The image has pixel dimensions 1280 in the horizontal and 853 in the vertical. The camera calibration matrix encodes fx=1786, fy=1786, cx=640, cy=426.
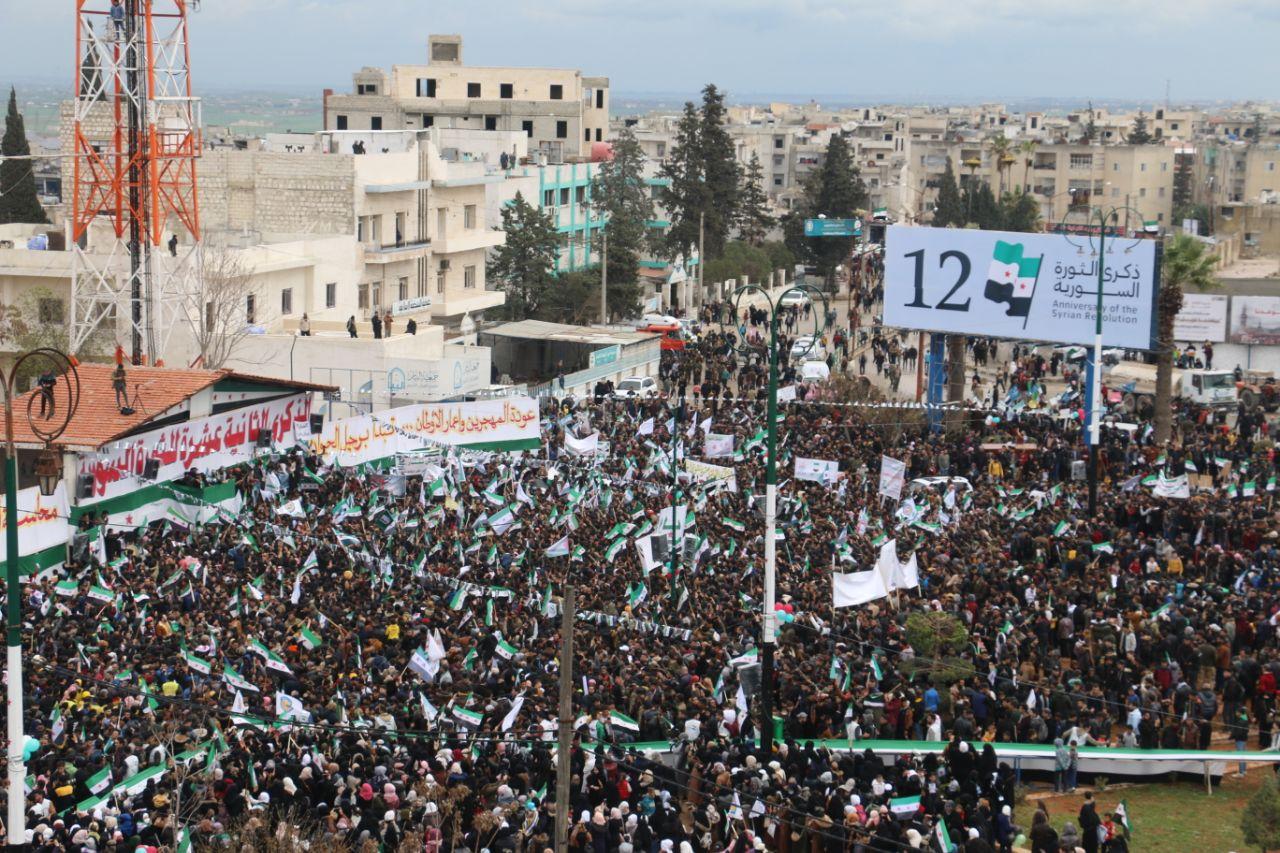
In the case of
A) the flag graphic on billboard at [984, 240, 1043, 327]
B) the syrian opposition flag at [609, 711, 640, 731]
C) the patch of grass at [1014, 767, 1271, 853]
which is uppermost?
Result: the flag graphic on billboard at [984, 240, 1043, 327]

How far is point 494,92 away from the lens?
86.5 meters

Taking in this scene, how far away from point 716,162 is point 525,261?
15121 mm

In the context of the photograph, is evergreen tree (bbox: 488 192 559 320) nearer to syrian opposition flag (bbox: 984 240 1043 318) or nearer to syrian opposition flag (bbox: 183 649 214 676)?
syrian opposition flag (bbox: 984 240 1043 318)

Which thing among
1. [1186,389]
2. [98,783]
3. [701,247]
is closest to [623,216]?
[701,247]

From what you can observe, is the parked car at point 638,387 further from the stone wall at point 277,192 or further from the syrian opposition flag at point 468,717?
the syrian opposition flag at point 468,717

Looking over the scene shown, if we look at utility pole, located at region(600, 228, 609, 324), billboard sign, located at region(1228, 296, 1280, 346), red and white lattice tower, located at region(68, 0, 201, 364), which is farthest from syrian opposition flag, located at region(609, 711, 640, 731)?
utility pole, located at region(600, 228, 609, 324)

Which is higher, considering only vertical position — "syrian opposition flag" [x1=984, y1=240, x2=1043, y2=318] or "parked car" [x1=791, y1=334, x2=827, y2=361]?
"syrian opposition flag" [x1=984, y1=240, x2=1043, y2=318]

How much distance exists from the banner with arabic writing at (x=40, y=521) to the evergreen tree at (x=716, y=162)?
160 ft

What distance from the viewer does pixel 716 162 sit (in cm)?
7269

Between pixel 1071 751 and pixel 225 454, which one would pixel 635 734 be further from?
pixel 225 454

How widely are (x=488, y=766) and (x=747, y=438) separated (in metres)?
→ 17.6

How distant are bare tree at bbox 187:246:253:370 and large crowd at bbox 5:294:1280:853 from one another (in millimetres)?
10016

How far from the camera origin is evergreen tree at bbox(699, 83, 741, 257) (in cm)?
7219

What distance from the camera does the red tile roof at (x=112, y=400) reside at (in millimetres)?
26844
